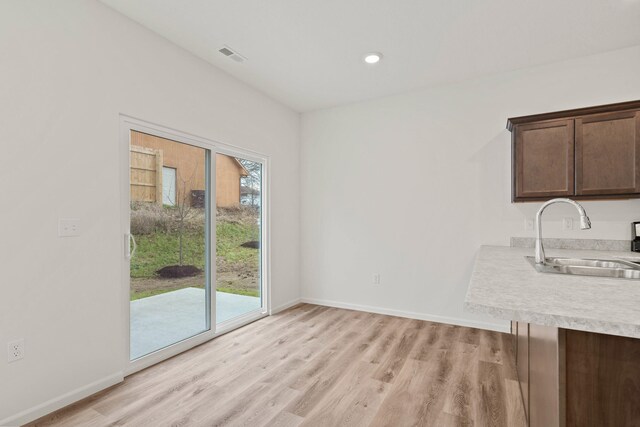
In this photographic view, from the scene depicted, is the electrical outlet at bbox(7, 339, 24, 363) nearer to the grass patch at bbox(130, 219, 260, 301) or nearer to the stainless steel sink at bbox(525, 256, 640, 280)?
the grass patch at bbox(130, 219, 260, 301)

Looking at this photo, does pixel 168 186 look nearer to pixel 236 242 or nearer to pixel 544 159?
pixel 236 242

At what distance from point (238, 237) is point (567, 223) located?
11.5 ft

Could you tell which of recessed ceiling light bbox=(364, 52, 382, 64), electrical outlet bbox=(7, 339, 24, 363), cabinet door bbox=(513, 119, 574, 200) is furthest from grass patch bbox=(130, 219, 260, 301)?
cabinet door bbox=(513, 119, 574, 200)

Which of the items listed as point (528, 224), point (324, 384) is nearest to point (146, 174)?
point (324, 384)

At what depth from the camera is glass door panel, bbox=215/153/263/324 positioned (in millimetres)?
3359

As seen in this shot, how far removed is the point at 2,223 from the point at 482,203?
4.05m

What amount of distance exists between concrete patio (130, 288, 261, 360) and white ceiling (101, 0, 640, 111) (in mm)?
2339

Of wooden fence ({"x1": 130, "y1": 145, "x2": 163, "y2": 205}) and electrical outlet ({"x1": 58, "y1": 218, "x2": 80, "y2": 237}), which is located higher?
wooden fence ({"x1": 130, "y1": 145, "x2": 163, "y2": 205})

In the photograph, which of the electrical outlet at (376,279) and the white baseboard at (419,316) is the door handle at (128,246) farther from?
the electrical outlet at (376,279)

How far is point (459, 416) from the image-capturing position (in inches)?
75.4

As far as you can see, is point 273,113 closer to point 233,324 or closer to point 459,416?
point 233,324

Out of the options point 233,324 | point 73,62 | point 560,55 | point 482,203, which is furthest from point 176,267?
point 560,55

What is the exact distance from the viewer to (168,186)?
111 inches

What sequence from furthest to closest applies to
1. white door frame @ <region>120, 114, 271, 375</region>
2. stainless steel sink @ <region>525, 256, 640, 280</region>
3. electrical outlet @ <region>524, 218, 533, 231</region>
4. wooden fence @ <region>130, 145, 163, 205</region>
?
electrical outlet @ <region>524, 218, 533, 231</region>
wooden fence @ <region>130, 145, 163, 205</region>
white door frame @ <region>120, 114, 271, 375</region>
stainless steel sink @ <region>525, 256, 640, 280</region>
